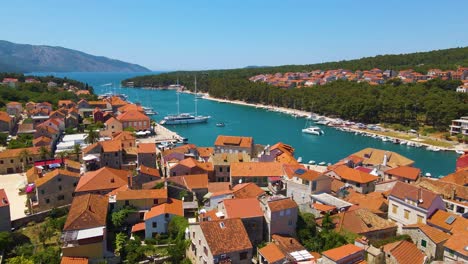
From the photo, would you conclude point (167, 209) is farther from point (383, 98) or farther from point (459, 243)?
point (383, 98)

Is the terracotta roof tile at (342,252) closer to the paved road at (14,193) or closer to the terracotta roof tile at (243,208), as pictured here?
A: the terracotta roof tile at (243,208)

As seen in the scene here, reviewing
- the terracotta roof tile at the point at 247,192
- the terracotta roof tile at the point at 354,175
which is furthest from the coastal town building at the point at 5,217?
the terracotta roof tile at the point at 354,175

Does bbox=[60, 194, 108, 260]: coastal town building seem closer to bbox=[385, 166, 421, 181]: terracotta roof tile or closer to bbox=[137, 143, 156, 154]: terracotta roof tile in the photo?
bbox=[137, 143, 156, 154]: terracotta roof tile

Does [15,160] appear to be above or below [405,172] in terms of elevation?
below

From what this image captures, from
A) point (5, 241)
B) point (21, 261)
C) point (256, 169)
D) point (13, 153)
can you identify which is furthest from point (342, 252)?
point (13, 153)

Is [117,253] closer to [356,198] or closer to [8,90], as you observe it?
[356,198]

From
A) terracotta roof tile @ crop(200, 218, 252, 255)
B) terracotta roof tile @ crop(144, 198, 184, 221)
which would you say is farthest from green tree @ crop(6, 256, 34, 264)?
terracotta roof tile @ crop(200, 218, 252, 255)
